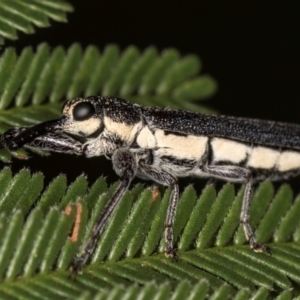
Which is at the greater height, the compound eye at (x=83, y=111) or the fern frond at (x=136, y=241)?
the compound eye at (x=83, y=111)

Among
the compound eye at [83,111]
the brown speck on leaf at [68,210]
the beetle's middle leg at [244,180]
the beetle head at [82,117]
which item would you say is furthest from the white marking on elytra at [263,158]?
the brown speck on leaf at [68,210]

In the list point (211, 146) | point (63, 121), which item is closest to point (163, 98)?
point (211, 146)

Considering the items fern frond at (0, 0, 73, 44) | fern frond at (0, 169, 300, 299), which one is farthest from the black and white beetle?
fern frond at (0, 0, 73, 44)

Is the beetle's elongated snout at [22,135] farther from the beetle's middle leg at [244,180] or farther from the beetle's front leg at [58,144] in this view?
the beetle's middle leg at [244,180]

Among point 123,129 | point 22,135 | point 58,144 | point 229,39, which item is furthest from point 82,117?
point 229,39

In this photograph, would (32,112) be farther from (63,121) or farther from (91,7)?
(91,7)

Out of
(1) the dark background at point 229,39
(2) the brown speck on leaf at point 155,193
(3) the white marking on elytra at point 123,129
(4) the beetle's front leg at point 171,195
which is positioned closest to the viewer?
(4) the beetle's front leg at point 171,195

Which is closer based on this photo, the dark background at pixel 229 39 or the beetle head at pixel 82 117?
the beetle head at pixel 82 117

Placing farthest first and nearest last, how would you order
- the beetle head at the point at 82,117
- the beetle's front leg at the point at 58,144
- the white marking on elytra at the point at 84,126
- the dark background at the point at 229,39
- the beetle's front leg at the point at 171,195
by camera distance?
the dark background at the point at 229,39 < the white marking on elytra at the point at 84,126 < the beetle head at the point at 82,117 < the beetle's front leg at the point at 58,144 < the beetle's front leg at the point at 171,195
